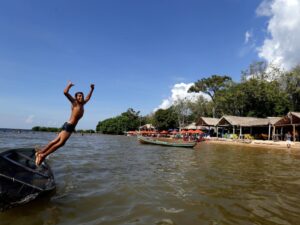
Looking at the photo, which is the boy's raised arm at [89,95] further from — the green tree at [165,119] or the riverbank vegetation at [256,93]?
the green tree at [165,119]

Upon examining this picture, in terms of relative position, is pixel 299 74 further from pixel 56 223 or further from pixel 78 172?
pixel 56 223

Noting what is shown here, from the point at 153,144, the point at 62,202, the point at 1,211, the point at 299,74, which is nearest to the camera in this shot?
the point at 1,211

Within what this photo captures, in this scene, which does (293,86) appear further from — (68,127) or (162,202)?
(68,127)

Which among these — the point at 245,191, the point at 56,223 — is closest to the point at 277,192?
the point at 245,191

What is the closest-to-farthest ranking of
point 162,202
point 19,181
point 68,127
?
point 19,181
point 68,127
point 162,202

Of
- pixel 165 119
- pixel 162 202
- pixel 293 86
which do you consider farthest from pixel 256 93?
pixel 162 202

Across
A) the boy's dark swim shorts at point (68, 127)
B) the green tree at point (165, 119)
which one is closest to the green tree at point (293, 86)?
the green tree at point (165, 119)

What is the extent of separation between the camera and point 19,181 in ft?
18.2

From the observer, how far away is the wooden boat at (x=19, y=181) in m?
5.30

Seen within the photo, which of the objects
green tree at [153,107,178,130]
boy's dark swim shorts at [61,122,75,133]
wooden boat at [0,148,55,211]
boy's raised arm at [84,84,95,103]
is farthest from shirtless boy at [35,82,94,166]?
green tree at [153,107,178,130]

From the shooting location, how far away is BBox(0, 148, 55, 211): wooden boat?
17.4 feet

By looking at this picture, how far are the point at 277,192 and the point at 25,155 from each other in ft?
21.7

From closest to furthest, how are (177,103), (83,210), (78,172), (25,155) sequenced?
(83,210) < (25,155) < (78,172) < (177,103)

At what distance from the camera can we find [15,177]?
553 centimetres
